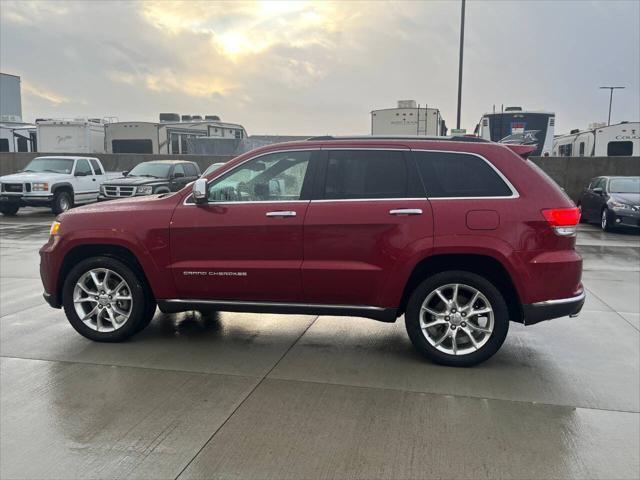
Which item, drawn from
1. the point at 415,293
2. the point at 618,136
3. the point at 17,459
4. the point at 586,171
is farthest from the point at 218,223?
the point at 618,136

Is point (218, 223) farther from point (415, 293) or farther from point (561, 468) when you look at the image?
point (561, 468)

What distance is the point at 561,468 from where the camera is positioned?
3.08 m

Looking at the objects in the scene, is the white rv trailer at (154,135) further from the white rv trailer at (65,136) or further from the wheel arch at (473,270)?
the wheel arch at (473,270)

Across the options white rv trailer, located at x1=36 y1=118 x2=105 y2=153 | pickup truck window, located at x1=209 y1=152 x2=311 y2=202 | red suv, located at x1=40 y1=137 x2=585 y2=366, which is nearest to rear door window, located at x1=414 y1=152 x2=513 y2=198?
red suv, located at x1=40 y1=137 x2=585 y2=366

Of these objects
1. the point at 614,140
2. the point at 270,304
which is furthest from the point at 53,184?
the point at 614,140

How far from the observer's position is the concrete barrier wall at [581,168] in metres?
18.9

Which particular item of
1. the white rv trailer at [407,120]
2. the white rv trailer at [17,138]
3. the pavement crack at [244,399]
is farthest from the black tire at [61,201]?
the pavement crack at [244,399]

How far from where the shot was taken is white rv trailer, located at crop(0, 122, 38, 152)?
25.7 meters

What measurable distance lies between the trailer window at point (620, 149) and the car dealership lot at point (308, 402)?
628 inches

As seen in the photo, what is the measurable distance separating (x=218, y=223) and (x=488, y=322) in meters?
2.39

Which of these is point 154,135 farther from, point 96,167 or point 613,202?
point 613,202

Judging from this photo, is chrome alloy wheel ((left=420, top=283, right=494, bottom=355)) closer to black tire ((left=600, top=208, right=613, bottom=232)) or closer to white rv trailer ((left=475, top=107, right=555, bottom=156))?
black tire ((left=600, top=208, right=613, bottom=232))

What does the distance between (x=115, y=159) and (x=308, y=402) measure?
2208 centimetres

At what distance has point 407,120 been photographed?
67.6 ft
